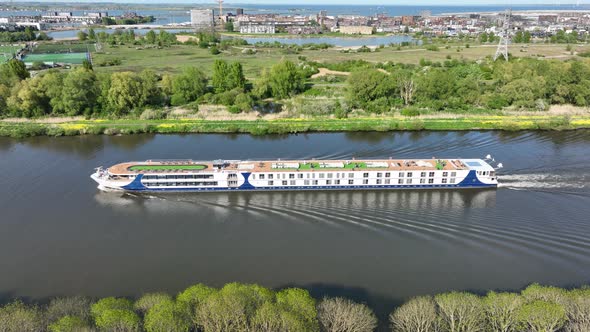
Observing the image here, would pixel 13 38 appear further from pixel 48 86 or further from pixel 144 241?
pixel 144 241

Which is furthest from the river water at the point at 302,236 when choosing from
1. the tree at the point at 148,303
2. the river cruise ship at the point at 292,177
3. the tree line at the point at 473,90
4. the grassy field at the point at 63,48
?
the grassy field at the point at 63,48

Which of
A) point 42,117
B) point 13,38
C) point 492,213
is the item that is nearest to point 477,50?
point 492,213

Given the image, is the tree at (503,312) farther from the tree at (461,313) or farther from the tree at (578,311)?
the tree at (578,311)

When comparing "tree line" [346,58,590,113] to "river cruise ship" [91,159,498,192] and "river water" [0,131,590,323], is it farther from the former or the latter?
"river cruise ship" [91,159,498,192]

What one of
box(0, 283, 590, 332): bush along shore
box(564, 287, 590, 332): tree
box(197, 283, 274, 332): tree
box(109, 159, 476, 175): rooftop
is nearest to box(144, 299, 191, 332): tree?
box(0, 283, 590, 332): bush along shore

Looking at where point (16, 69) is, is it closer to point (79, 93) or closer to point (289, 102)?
point (79, 93)

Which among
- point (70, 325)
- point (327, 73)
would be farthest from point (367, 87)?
point (70, 325)
